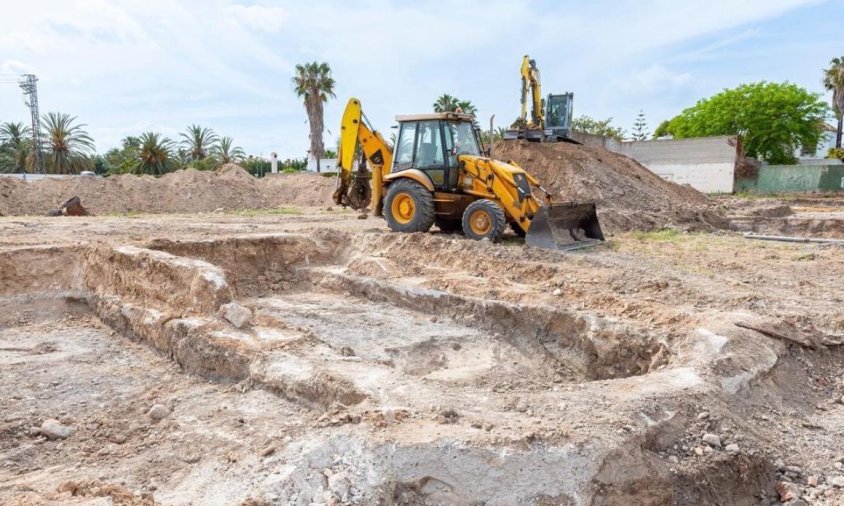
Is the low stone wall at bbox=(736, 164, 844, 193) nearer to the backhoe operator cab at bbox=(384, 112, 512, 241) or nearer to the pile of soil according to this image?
the pile of soil

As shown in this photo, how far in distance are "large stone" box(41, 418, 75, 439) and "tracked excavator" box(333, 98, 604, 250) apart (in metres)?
6.65

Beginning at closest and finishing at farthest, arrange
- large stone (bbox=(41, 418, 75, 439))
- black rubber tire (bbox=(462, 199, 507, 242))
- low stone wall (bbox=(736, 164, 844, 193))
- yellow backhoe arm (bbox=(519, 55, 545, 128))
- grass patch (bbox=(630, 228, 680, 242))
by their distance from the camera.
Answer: large stone (bbox=(41, 418, 75, 439)) < black rubber tire (bbox=(462, 199, 507, 242)) < grass patch (bbox=(630, 228, 680, 242)) < yellow backhoe arm (bbox=(519, 55, 545, 128)) < low stone wall (bbox=(736, 164, 844, 193))

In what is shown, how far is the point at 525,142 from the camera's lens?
1738cm

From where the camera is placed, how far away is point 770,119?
3466 cm

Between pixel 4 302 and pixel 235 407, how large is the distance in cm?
514

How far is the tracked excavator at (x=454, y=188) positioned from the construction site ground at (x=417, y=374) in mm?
627

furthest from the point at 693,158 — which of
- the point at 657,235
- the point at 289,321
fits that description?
the point at 289,321

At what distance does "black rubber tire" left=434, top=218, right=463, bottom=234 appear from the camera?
37.8 feet

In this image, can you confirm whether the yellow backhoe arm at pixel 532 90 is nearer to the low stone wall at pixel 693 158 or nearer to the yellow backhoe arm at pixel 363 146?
the yellow backhoe arm at pixel 363 146

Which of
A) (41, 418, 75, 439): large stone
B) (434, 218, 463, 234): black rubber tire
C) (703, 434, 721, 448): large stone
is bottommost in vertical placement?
(41, 418, 75, 439): large stone

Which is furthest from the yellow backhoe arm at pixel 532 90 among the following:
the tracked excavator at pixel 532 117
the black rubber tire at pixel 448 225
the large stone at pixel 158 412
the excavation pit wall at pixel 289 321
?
the large stone at pixel 158 412

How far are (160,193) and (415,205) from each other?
1547 cm

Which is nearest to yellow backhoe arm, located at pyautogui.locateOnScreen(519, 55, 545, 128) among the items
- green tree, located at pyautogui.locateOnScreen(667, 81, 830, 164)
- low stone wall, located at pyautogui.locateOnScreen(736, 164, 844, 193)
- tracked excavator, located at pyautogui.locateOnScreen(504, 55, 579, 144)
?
tracked excavator, located at pyautogui.locateOnScreen(504, 55, 579, 144)

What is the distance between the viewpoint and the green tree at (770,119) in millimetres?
33969
